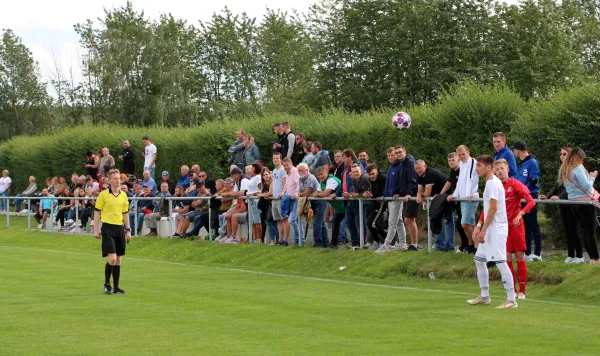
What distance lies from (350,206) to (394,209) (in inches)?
71.1

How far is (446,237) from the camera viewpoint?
2084 cm

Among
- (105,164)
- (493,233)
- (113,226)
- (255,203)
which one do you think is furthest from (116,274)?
(105,164)

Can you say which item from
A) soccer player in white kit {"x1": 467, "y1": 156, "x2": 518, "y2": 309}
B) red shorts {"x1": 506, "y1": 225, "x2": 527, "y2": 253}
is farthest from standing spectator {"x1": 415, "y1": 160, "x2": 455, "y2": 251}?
soccer player in white kit {"x1": 467, "y1": 156, "x2": 518, "y2": 309}

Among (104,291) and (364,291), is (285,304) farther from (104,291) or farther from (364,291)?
(104,291)

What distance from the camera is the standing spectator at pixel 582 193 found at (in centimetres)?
1781

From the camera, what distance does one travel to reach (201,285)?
19.6 m

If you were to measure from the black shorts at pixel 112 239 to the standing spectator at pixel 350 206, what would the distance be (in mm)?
6208

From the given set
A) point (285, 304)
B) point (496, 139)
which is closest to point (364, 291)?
point (285, 304)

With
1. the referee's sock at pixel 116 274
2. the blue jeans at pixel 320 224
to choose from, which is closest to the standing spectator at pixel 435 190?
the blue jeans at pixel 320 224

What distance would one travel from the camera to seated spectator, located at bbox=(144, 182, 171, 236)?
3109cm

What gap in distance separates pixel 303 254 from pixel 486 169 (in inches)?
372

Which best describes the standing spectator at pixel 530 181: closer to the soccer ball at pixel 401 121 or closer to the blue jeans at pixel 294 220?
the blue jeans at pixel 294 220

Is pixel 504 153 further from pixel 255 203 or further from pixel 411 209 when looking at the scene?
pixel 255 203

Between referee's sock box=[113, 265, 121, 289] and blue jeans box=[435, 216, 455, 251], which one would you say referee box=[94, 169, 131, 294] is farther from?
blue jeans box=[435, 216, 455, 251]
